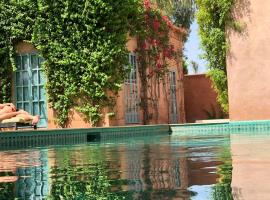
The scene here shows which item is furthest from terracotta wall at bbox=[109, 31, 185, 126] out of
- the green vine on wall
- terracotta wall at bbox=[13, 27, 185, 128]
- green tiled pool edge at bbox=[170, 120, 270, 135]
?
green tiled pool edge at bbox=[170, 120, 270, 135]

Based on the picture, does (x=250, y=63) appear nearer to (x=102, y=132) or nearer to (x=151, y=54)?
(x=151, y=54)

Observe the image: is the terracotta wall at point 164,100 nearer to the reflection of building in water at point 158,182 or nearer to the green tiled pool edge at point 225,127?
the green tiled pool edge at point 225,127

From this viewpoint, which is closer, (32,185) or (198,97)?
(32,185)

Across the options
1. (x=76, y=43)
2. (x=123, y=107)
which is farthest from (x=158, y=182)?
(x=123, y=107)

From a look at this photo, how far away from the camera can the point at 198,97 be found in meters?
17.8

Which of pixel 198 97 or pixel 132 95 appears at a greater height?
pixel 198 97

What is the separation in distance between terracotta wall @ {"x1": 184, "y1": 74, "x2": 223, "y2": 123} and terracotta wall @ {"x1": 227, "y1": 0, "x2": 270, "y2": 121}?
18.2 feet

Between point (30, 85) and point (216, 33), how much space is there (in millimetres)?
5191

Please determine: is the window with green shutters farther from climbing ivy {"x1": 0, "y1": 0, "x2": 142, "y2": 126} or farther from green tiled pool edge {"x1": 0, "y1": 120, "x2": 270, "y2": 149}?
green tiled pool edge {"x1": 0, "y1": 120, "x2": 270, "y2": 149}

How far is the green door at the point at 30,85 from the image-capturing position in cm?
1182

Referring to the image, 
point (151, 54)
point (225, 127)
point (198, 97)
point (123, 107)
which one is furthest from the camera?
point (198, 97)

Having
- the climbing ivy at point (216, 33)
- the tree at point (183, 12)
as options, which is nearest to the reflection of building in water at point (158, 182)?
the climbing ivy at point (216, 33)

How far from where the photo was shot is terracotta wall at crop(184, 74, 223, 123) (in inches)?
693

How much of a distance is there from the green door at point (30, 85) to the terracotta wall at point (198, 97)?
744 centimetres
